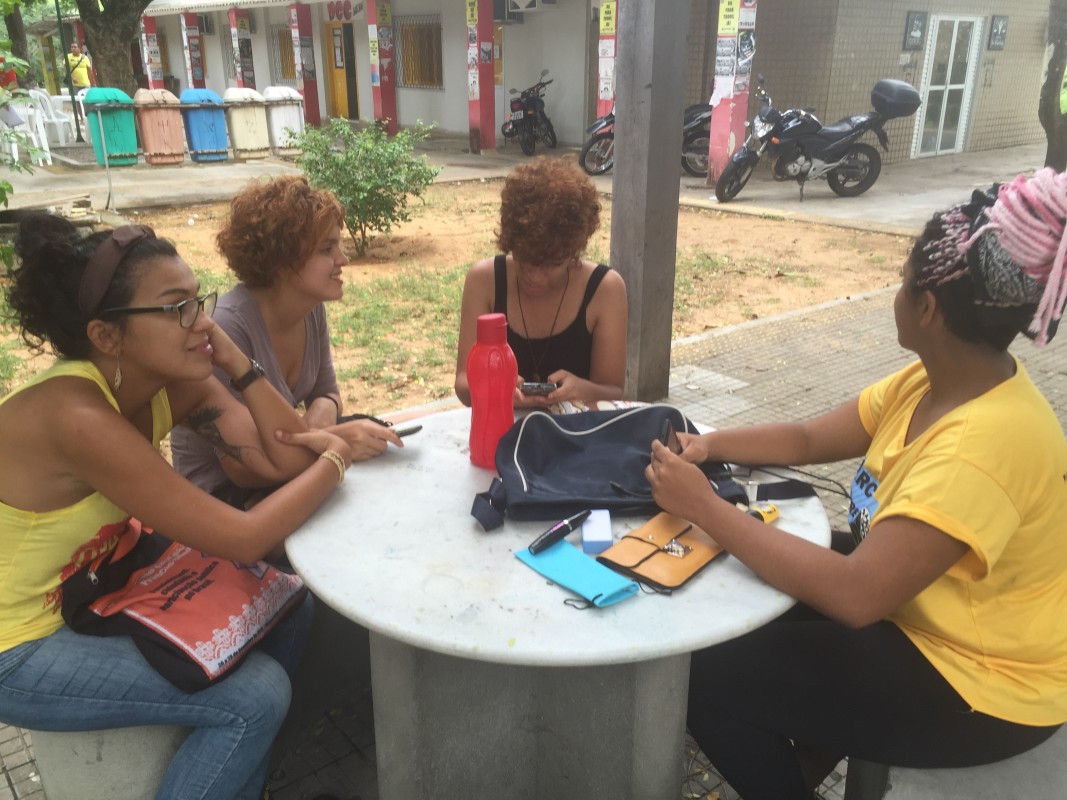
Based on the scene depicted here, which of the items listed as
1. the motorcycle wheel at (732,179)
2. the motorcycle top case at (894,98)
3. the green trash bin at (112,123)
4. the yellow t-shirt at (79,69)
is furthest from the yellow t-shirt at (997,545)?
the yellow t-shirt at (79,69)

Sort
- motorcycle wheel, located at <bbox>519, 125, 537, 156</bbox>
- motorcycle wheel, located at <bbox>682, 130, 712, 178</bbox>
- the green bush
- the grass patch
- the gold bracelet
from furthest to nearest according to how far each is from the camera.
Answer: motorcycle wheel, located at <bbox>519, 125, 537, 156</bbox> → motorcycle wheel, located at <bbox>682, 130, 712, 178</bbox> → the green bush → the grass patch → the gold bracelet

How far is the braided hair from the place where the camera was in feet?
4.21

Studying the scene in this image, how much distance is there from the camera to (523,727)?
1.98 metres

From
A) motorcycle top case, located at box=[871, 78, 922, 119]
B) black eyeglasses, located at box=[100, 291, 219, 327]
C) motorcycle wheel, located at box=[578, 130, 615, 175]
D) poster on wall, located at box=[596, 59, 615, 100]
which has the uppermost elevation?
poster on wall, located at box=[596, 59, 615, 100]

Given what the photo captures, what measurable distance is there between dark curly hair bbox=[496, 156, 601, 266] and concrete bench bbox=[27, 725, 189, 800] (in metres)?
1.51

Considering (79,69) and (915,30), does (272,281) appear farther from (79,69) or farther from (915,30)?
(79,69)

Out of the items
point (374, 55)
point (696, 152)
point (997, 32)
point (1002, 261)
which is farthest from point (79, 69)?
point (1002, 261)

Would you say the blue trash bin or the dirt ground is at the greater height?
the blue trash bin

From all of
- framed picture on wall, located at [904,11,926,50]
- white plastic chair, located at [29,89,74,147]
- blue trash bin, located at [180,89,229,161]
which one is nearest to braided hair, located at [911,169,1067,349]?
blue trash bin, located at [180,89,229,161]

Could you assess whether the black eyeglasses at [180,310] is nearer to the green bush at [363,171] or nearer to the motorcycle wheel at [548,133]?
the green bush at [363,171]

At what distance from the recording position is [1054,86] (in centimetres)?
854

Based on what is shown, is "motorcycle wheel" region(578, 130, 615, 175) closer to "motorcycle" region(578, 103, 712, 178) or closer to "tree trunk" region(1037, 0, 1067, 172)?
"motorcycle" region(578, 103, 712, 178)

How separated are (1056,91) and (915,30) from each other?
4952 mm

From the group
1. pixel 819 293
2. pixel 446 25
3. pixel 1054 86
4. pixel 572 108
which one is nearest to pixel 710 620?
pixel 819 293
